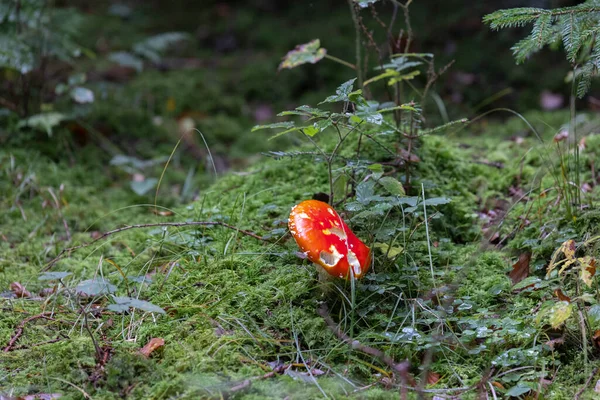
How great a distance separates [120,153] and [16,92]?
87cm

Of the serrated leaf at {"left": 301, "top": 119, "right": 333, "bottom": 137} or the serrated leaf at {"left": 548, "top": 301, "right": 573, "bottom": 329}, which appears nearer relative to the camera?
the serrated leaf at {"left": 548, "top": 301, "right": 573, "bottom": 329}

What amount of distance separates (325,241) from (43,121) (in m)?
2.60

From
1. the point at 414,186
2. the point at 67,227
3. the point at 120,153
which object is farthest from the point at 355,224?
the point at 120,153

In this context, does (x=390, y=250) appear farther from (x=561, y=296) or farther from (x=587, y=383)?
(x=587, y=383)

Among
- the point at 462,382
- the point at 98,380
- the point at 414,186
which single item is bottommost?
the point at 462,382

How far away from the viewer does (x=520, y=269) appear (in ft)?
7.55

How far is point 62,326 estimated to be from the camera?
212cm

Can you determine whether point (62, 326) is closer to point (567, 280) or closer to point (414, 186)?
point (414, 186)

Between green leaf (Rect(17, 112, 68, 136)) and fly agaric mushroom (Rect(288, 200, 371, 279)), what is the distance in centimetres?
Result: 236

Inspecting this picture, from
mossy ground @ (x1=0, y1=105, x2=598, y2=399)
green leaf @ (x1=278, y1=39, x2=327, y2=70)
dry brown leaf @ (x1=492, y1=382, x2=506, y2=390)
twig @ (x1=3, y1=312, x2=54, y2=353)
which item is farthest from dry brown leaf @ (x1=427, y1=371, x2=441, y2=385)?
green leaf @ (x1=278, y1=39, x2=327, y2=70)

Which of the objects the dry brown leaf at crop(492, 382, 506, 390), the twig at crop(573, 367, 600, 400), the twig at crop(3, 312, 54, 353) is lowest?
the dry brown leaf at crop(492, 382, 506, 390)

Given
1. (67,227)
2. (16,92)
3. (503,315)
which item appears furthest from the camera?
(16,92)

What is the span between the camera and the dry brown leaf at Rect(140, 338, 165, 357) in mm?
1909

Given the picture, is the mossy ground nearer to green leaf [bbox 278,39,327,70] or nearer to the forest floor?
the forest floor
